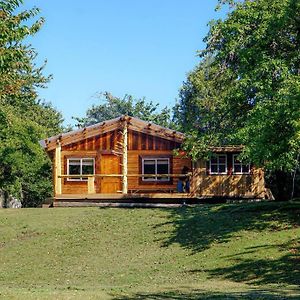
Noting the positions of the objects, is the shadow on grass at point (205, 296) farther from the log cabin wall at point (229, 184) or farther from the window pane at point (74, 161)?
the window pane at point (74, 161)

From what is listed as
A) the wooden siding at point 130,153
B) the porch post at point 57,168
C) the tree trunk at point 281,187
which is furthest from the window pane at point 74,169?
the tree trunk at point 281,187

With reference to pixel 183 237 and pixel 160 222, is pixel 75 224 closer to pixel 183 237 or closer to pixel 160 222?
pixel 160 222

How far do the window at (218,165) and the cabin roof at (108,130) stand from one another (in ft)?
7.74

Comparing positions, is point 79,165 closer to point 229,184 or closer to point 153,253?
point 229,184

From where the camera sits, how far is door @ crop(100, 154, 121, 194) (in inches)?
1389

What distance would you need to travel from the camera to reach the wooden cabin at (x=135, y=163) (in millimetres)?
33594

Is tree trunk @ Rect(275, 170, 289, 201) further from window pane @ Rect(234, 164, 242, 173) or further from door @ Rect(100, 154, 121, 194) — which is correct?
door @ Rect(100, 154, 121, 194)

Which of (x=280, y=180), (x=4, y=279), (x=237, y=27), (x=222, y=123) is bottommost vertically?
(x=4, y=279)

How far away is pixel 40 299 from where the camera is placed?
1188 centimetres

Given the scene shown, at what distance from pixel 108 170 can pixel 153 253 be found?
13842mm

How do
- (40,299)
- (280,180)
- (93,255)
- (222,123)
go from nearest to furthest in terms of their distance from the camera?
(40,299), (93,255), (222,123), (280,180)

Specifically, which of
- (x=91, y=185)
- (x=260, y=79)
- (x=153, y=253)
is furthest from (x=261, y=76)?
(x=91, y=185)

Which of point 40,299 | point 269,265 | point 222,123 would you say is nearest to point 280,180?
point 222,123

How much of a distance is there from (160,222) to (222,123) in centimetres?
701
